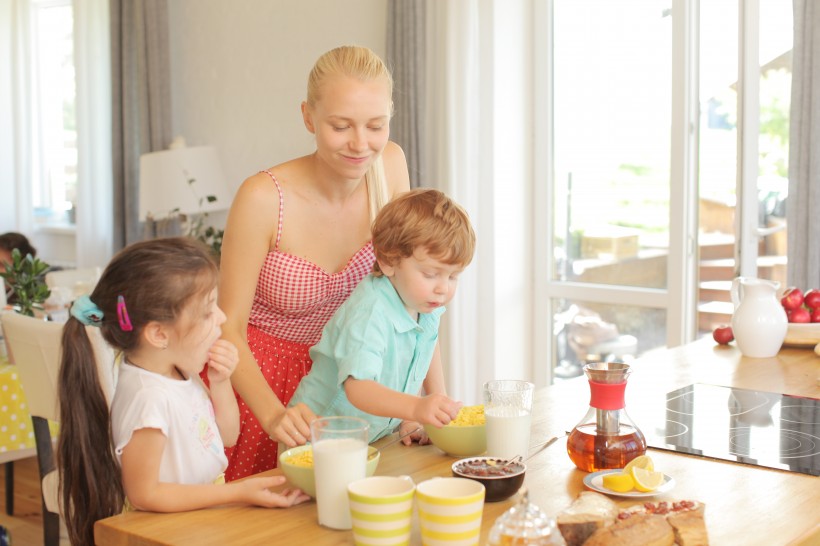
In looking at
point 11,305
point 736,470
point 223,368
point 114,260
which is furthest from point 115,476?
point 11,305

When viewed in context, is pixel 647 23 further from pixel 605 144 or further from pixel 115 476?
pixel 115 476

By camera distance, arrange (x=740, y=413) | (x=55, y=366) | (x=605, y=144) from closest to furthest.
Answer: (x=740, y=413)
(x=55, y=366)
(x=605, y=144)

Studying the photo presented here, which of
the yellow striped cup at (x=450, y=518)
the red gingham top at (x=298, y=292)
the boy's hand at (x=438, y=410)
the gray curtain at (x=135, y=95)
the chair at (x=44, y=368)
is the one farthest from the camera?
the gray curtain at (x=135, y=95)

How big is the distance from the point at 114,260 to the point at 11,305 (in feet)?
8.43

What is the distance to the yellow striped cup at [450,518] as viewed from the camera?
1199 mm

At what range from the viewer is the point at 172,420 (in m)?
1.64

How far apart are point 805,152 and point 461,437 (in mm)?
2327

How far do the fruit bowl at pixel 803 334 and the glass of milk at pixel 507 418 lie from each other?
1.26 m

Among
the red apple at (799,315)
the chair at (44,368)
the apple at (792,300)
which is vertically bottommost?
the chair at (44,368)

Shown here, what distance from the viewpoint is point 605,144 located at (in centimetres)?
425

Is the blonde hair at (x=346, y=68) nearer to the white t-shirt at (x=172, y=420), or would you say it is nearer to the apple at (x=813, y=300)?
the white t-shirt at (x=172, y=420)

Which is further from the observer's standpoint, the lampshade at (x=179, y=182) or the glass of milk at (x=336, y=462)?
the lampshade at (x=179, y=182)

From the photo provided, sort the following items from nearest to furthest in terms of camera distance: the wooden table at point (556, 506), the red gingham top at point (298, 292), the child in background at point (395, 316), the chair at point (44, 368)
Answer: the wooden table at point (556, 506) → the child in background at point (395, 316) → the red gingham top at point (298, 292) → the chair at point (44, 368)

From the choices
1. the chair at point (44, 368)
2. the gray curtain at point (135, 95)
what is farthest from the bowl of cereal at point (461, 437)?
the gray curtain at point (135, 95)
